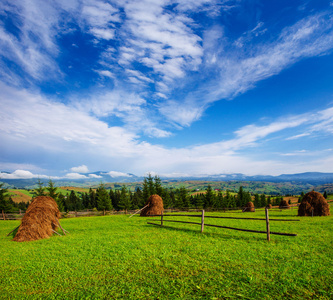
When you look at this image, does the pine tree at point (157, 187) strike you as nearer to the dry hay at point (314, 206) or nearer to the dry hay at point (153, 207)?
the dry hay at point (153, 207)

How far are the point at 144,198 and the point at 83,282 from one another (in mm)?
42067

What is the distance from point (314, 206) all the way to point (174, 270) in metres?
26.3

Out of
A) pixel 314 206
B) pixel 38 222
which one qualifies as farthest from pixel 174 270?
pixel 314 206

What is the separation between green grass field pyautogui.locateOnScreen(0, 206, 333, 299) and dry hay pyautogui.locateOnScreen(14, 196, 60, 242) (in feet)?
6.51

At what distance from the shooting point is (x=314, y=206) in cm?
2284

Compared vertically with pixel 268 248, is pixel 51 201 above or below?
above

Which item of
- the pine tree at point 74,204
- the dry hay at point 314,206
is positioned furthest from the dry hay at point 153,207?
the pine tree at point 74,204

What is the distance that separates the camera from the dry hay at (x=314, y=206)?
874 inches

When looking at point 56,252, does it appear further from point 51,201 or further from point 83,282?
point 51,201

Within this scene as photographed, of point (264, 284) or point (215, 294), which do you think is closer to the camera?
point (215, 294)

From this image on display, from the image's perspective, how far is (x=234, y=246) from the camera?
9062 mm

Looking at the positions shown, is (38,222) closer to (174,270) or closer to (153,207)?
(174,270)

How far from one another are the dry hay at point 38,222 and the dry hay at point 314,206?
3067 cm

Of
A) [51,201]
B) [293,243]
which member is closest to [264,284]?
[293,243]
